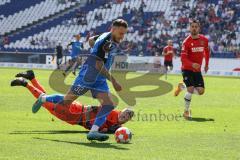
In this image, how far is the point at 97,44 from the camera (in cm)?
1032

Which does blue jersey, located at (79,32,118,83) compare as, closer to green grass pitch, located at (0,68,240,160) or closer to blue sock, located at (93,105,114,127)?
blue sock, located at (93,105,114,127)

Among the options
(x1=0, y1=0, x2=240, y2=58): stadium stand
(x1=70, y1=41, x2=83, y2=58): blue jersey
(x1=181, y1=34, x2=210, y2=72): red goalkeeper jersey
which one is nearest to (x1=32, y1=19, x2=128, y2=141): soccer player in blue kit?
(x1=181, y1=34, x2=210, y2=72): red goalkeeper jersey

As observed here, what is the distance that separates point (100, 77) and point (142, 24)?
143ft

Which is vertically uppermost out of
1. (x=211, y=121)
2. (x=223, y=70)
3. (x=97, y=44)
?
(x=97, y=44)

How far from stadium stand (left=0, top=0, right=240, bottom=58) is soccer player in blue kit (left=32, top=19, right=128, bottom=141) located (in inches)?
1359

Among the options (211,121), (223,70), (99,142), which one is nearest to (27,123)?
(99,142)

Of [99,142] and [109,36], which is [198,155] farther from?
[109,36]

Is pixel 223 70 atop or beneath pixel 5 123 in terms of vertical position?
beneath

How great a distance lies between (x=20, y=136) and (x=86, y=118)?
60.6 inches

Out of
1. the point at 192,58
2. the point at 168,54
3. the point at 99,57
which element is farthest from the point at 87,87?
the point at 168,54

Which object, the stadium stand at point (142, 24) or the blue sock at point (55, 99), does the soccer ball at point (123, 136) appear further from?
the stadium stand at point (142, 24)

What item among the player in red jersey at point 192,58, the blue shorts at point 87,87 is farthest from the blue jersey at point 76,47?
the blue shorts at point 87,87

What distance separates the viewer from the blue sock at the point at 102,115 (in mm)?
10547

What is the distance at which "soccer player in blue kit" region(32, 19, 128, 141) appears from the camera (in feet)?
33.4
